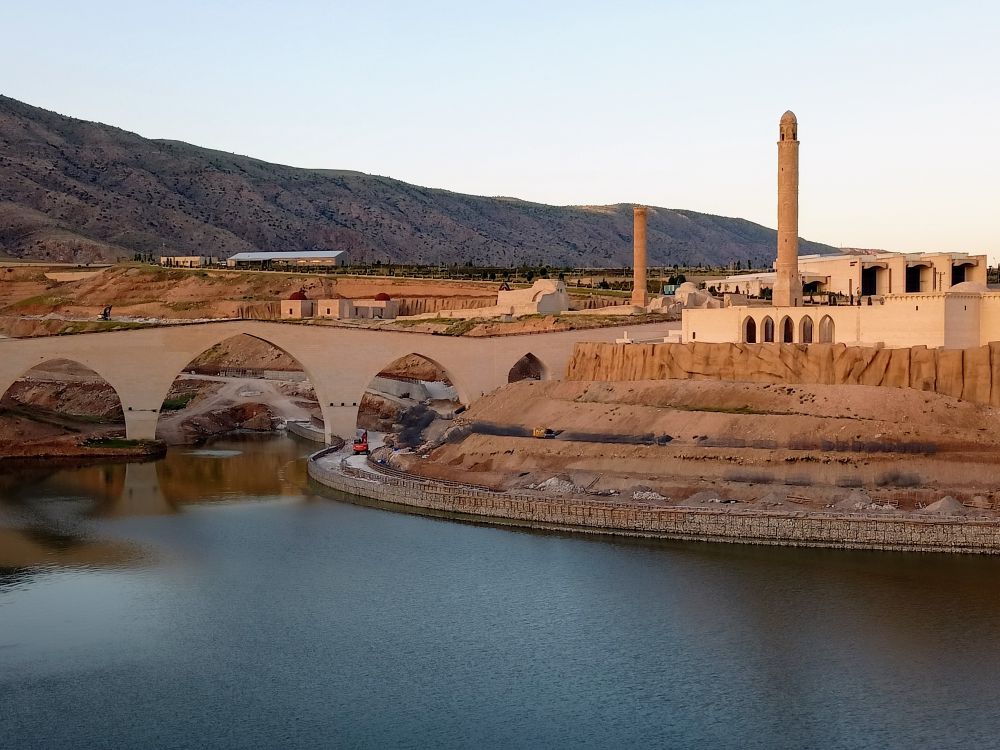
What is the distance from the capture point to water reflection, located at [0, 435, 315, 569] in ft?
124

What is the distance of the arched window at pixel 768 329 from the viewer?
50.4m

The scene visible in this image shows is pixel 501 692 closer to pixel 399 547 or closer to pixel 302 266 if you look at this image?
pixel 399 547

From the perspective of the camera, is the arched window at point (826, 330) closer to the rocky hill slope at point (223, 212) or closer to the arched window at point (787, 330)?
the arched window at point (787, 330)

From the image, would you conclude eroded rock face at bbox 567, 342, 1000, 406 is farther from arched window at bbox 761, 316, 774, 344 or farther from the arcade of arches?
arched window at bbox 761, 316, 774, 344

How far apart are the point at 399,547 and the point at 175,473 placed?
17955mm

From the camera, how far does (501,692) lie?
25453 millimetres

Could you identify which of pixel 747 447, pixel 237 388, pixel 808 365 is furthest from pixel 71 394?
pixel 747 447

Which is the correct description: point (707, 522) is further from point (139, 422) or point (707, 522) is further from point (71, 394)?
point (71, 394)

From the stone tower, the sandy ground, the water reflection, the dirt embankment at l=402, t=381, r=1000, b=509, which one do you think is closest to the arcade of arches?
the dirt embankment at l=402, t=381, r=1000, b=509

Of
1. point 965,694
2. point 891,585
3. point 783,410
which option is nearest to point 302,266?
point 783,410

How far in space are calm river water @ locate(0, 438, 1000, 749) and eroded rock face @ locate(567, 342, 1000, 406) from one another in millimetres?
10573

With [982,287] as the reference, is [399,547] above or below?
below

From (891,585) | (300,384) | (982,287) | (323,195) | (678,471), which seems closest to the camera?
(891,585)

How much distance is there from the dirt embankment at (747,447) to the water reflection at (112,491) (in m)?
7.62
